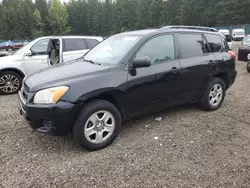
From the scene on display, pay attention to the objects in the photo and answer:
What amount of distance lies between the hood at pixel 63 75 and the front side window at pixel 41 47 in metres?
3.56

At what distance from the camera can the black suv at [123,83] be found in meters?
3.28

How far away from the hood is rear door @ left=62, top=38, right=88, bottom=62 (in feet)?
10.4

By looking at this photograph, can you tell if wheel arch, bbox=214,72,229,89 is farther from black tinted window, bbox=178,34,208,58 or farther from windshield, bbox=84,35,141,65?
windshield, bbox=84,35,141,65

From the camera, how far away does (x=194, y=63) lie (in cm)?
455

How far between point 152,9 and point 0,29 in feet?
136

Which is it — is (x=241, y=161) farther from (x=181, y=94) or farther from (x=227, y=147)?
(x=181, y=94)

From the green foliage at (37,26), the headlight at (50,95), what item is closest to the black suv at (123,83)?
the headlight at (50,95)

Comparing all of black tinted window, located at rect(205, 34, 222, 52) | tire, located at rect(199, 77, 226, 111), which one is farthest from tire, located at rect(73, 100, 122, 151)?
black tinted window, located at rect(205, 34, 222, 52)

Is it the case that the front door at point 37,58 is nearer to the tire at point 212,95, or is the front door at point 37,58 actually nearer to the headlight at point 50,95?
the headlight at point 50,95

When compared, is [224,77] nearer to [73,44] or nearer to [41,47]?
[73,44]

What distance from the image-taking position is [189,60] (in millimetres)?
4512

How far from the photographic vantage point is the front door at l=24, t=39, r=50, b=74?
718 cm

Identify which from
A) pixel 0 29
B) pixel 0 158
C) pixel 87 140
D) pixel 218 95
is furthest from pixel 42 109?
pixel 0 29

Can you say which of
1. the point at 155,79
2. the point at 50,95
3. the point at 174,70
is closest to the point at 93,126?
the point at 50,95
